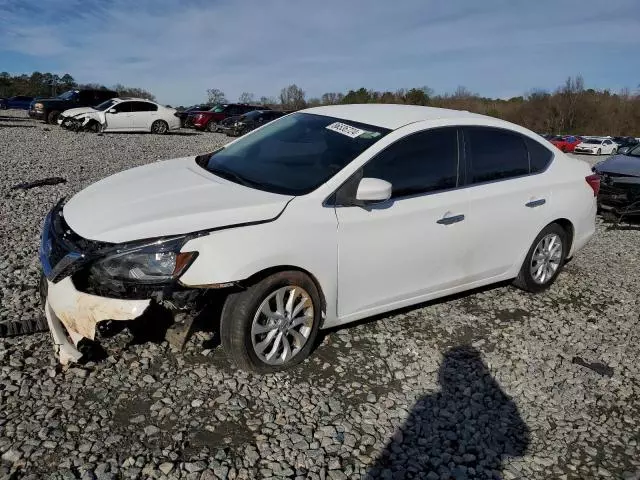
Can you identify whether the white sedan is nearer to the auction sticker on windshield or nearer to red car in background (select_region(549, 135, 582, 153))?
the auction sticker on windshield

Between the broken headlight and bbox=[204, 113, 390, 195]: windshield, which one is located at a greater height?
bbox=[204, 113, 390, 195]: windshield

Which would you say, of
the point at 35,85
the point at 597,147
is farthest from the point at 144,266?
the point at 35,85

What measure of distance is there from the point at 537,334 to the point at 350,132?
2.32m

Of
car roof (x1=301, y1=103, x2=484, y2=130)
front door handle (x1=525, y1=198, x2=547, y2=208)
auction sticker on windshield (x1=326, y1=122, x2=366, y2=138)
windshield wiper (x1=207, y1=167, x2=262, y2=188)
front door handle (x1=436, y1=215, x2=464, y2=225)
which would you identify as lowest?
front door handle (x1=436, y1=215, x2=464, y2=225)

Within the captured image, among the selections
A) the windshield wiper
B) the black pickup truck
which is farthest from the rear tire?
the windshield wiper

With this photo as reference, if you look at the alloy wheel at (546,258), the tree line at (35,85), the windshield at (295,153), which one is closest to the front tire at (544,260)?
the alloy wheel at (546,258)

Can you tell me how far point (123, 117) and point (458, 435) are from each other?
2078cm

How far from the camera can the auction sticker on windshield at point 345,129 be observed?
13.5 feet

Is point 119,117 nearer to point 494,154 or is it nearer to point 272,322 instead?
point 494,154

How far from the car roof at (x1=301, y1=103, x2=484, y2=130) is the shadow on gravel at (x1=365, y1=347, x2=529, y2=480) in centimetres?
193

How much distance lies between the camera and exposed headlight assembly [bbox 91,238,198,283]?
10.1 feet

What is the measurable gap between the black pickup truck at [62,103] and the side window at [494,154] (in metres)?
22.4

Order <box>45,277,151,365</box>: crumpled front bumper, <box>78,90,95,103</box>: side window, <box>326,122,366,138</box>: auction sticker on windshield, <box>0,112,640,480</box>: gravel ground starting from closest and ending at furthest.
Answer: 1. <box>0,112,640,480</box>: gravel ground
2. <box>45,277,151,365</box>: crumpled front bumper
3. <box>326,122,366,138</box>: auction sticker on windshield
4. <box>78,90,95,103</box>: side window

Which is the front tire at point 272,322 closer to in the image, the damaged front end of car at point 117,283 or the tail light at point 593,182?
the damaged front end of car at point 117,283
